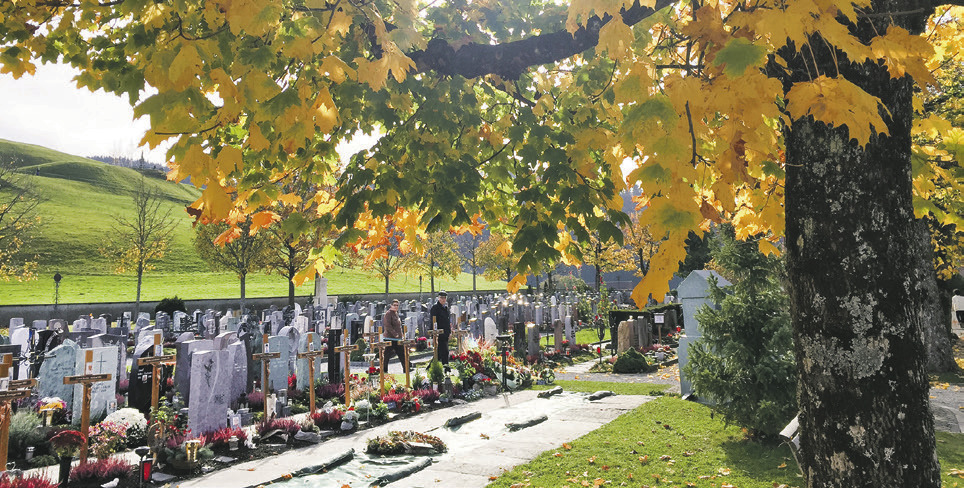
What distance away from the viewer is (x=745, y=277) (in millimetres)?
7488

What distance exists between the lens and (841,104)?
76.5 inches

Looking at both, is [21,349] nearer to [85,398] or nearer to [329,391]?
[329,391]

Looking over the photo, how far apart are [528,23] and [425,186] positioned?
1860 millimetres

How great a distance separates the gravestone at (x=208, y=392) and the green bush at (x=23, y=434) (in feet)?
5.78

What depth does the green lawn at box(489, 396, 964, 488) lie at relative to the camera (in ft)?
18.0

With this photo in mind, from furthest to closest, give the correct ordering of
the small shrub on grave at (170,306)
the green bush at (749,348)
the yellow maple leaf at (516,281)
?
the small shrub on grave at (170,306)
the green bush at (749,348)
the yellow maple leaf at (516,281)

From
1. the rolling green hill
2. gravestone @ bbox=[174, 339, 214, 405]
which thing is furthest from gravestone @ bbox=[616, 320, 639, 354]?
the rolling green hill

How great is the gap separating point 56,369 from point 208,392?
2.98m

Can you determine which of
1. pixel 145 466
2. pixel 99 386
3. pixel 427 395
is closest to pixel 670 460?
pixel 427 395

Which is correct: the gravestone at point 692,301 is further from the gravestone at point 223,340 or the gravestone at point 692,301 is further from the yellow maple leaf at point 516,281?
the gravestone at point 223,340

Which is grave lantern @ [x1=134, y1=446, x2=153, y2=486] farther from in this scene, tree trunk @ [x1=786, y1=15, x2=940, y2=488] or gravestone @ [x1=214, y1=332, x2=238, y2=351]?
tree trunk @ [x1=786, y1=15, x2=940, y2=488]

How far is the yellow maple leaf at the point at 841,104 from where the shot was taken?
1876 mm

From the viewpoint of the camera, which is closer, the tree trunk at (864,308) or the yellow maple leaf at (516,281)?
the tree trunk at (864,308)

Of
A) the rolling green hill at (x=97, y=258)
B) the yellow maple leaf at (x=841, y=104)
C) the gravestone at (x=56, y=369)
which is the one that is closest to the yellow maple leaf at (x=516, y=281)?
the yellow maple leaf at (x=841, y=104)
